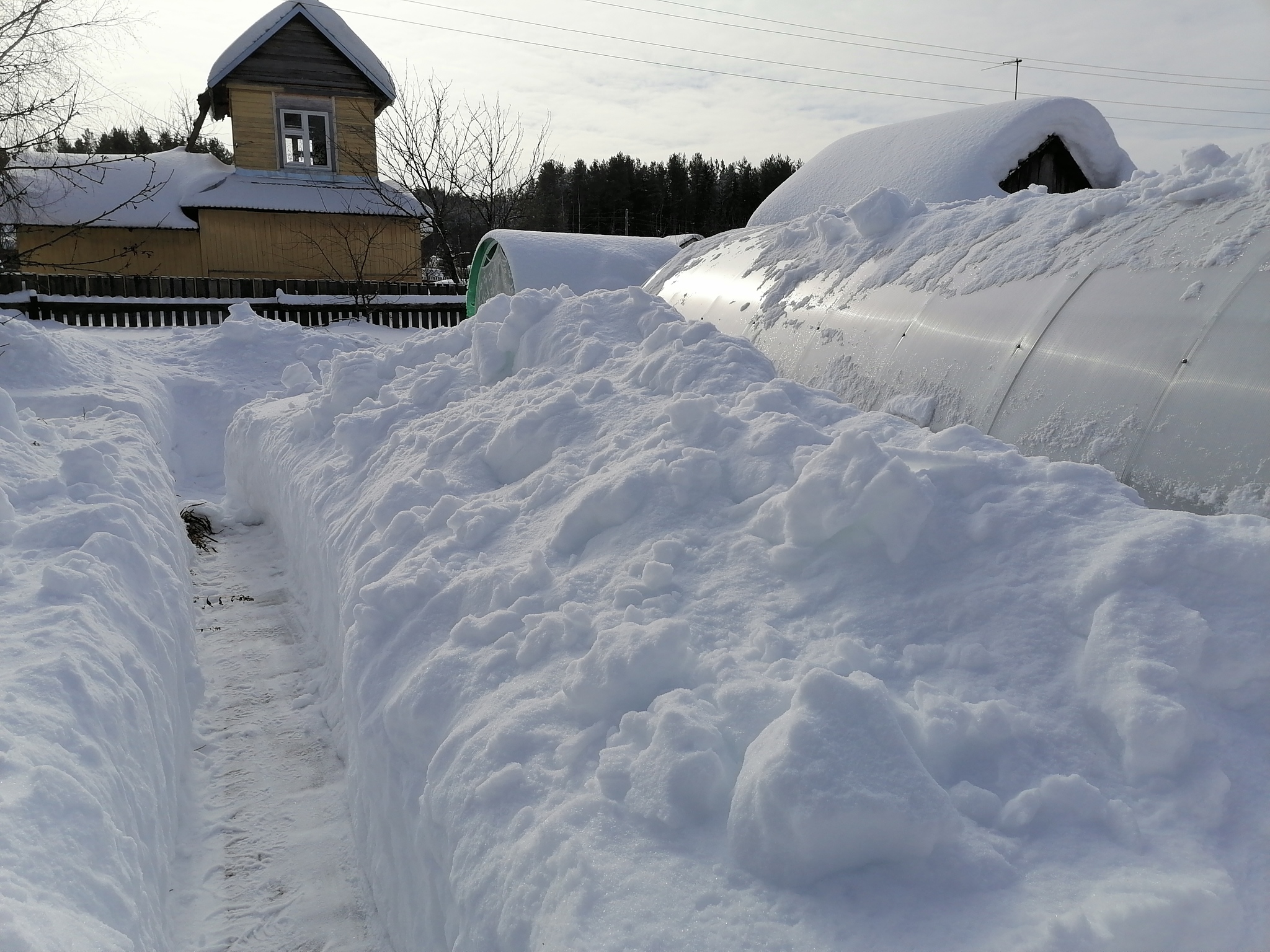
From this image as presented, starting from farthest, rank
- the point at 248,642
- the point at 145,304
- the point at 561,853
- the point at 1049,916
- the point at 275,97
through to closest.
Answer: the point at 275,97 < the point at 145,304 < the point at 248,642 < the point at 561,853 < the point at 1049,916

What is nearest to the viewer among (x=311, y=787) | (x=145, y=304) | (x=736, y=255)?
(x=311, y=787)

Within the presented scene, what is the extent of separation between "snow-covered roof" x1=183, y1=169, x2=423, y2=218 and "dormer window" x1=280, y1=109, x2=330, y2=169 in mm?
444

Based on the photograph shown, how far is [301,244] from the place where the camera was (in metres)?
19.3

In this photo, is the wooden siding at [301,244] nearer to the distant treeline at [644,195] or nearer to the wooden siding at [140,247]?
the wooden siding at [140,247]

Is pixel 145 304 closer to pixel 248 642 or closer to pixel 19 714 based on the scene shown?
pixel 248 642

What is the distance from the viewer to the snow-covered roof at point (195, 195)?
1831cm

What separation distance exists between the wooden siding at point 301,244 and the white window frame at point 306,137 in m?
1.34

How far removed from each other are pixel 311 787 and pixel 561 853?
85.4 inches

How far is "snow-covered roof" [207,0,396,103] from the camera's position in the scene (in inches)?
703

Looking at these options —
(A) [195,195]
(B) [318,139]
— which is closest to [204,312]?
(A) [195,195]

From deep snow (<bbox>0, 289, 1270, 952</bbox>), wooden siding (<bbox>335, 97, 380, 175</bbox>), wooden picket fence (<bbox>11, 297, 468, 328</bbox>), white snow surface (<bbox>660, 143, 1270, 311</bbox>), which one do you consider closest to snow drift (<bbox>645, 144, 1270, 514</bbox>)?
white snow surface (<bbox>660, 143, 1270, 311</bbox>)

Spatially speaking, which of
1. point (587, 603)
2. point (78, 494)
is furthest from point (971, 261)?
point (78, 494)

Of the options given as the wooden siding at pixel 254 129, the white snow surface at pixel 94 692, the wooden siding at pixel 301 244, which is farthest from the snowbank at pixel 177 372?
the wooden siding at pixel 254 129

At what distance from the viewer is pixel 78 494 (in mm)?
4629
